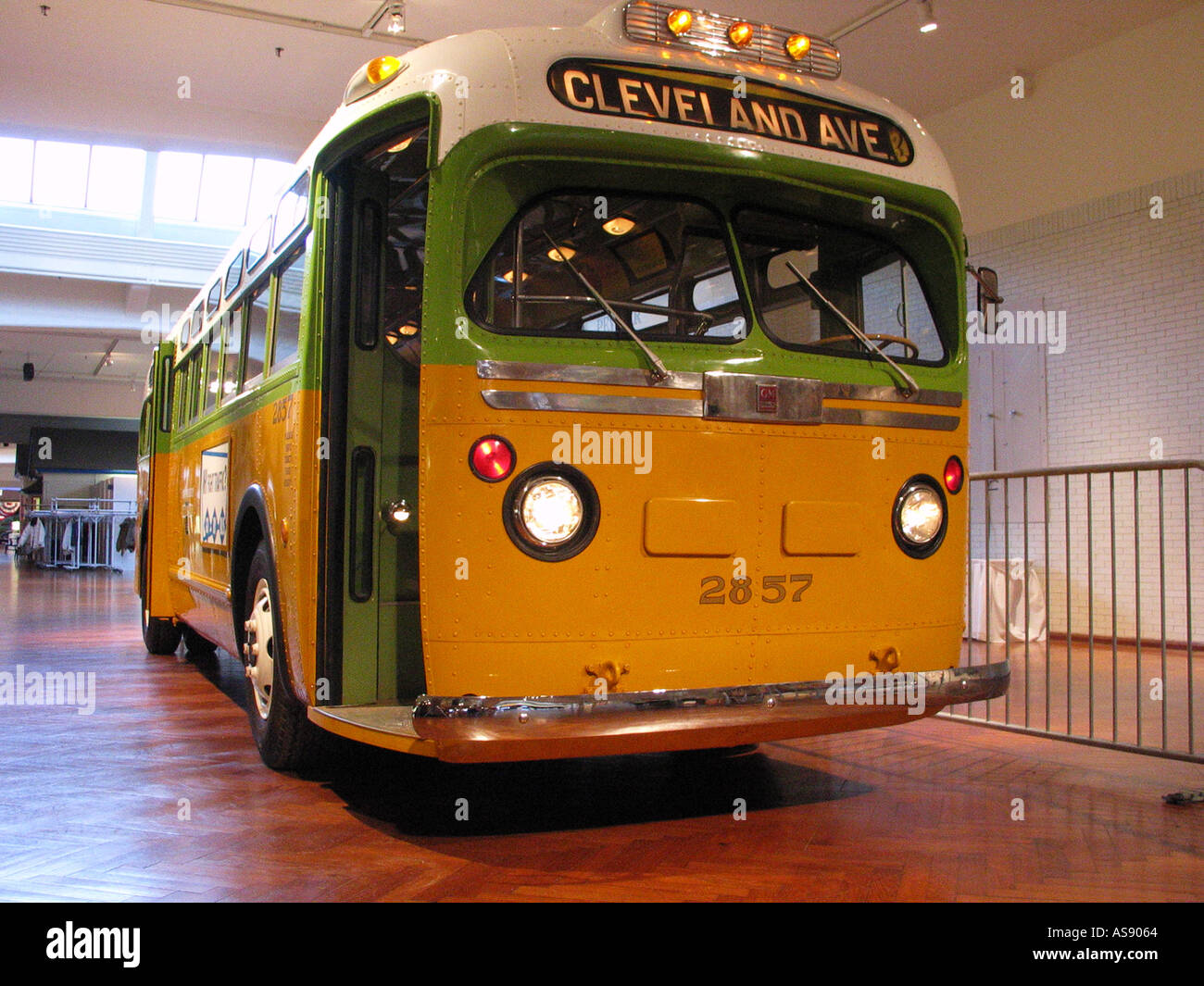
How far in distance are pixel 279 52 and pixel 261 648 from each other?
9088 mm

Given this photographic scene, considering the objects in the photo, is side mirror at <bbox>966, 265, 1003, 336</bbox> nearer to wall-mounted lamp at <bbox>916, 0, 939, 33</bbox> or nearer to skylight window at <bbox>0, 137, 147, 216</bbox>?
wall-mounted lamp at <bbox>916, 0, 939, 33</bbox>

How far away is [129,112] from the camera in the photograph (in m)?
13.0

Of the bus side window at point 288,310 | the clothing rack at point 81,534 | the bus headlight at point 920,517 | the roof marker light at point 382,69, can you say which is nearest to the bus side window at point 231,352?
the bus side window at point 288,310

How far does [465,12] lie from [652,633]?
9.38 meters

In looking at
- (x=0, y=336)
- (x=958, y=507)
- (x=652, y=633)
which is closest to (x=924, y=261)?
(x=958, y=507)

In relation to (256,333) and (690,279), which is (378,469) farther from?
(256,333)

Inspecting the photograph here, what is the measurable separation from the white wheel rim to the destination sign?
2.54 metres

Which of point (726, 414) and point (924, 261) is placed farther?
point (924, 261)

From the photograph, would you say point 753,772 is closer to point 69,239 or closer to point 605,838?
point 605,838

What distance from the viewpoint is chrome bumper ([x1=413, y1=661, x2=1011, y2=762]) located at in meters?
3.13

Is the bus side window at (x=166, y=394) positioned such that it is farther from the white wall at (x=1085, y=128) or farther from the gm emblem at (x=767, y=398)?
the white wall at (x=1085, y=128)

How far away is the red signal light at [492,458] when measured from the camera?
334 cm
